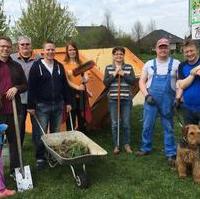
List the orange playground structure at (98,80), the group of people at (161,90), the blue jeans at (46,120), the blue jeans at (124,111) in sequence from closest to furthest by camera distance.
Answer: the group of people at (161,90) < the blue jeans at (46,120) < the blue jeans at (124,111) < the orange playground structure at (98,80)

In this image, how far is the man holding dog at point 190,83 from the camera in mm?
6559

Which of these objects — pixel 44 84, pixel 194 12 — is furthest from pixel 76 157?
pixel 194 12

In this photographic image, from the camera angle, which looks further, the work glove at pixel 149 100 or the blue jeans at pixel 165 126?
the blue jeans at pixel 165 126

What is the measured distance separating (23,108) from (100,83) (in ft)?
7.13

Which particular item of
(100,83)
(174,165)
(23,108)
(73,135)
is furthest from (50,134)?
(100,83)

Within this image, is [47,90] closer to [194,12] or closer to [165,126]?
[165,126]

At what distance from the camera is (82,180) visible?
646 cm

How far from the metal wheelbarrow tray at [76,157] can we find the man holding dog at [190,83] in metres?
1.35

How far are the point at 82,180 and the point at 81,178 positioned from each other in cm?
3

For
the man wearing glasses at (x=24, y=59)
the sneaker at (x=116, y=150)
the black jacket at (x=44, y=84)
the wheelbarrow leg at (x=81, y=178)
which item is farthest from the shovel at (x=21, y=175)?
the sneaker at (x=116, y=150)

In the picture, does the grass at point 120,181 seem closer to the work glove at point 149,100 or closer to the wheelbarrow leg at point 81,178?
the wheelbarrow leg at point 81,178

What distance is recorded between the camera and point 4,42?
6.42 metres

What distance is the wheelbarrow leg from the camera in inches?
254

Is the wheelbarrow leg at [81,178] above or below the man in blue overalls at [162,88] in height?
below
